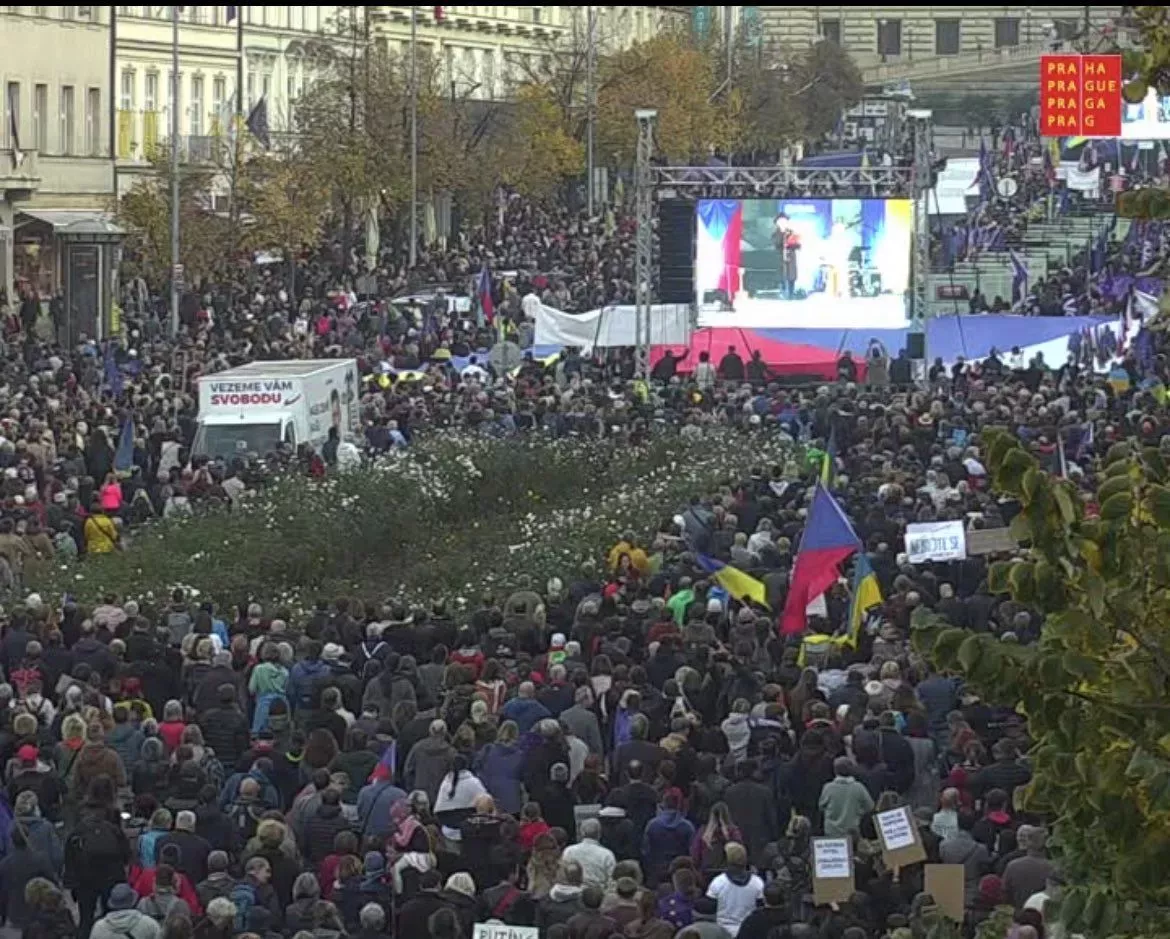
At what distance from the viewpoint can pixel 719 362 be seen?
1821 inches

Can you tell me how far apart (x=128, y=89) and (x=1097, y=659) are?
64.8 metres

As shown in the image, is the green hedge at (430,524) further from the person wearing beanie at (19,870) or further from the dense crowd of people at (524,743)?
the person wearing beanie at (19,870)

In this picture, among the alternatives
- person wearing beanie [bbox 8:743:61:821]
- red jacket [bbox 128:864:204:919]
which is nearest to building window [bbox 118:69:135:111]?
person wearing beanie [bbox 8:743:61:821]

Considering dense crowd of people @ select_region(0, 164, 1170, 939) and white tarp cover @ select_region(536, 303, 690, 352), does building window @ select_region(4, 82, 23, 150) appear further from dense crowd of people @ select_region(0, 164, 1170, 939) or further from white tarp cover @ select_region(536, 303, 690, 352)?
dense crowd of people @ select_region(0, 164, 1170, 939)

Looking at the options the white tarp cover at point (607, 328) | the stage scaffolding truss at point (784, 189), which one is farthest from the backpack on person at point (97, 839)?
the white tarp cover at point (607, 328)

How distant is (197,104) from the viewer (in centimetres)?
7469

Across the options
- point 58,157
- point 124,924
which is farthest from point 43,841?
point 58,157

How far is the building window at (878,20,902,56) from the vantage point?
13200cm

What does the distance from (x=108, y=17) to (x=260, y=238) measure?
11.0 metres

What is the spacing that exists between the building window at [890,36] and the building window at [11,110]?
7562cm

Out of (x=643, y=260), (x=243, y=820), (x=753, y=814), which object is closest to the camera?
(x=243, y=820)

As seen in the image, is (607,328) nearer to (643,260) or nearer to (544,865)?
(643,260)

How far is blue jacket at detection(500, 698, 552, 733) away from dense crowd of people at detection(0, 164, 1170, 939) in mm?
21

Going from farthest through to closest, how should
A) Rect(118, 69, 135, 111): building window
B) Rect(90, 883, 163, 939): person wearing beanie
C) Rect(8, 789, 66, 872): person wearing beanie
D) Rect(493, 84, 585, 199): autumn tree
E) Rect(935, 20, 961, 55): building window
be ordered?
Rect(935, 20, 961, 55): building window < Rect(493, 84, 585, 199): autumn tree < Rect(118, 69, 135, 111): building window < Rect(8, 789, 66, 872): person wearing beanie < Rect(90, 883, 163, 939): person wearing beanie
